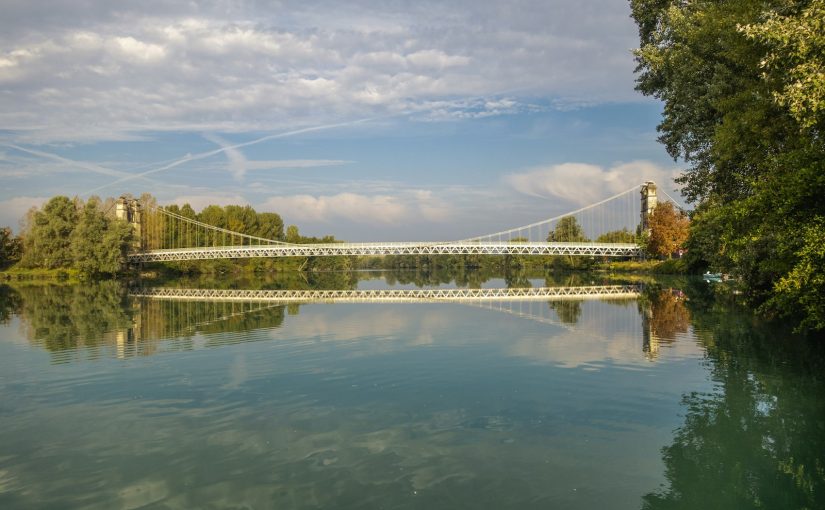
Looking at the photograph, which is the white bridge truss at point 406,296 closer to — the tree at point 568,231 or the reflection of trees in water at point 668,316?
the reflection of trees in water at point 668,316

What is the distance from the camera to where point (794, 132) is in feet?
48.9

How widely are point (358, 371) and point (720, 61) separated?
1513cm

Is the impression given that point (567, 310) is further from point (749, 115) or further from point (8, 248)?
point (8, 248)

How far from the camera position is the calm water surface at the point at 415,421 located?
305 inches

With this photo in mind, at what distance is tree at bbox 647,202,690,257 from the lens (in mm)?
76688

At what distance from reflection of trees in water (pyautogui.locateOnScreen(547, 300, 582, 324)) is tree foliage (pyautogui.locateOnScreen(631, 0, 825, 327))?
20.8 feet

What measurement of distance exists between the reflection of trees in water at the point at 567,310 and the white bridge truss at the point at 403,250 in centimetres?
5329

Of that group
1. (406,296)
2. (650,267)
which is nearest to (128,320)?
(406,296)

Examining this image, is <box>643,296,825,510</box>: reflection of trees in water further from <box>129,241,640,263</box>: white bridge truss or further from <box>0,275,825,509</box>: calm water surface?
<box>129,241,640,263</box>: white bridge truss

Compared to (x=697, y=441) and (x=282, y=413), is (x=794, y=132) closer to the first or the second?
(x=697, y=441)

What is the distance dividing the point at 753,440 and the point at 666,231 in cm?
7279

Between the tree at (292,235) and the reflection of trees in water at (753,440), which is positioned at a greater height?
the tree at (292,235)

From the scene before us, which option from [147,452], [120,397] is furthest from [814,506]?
[120,397]

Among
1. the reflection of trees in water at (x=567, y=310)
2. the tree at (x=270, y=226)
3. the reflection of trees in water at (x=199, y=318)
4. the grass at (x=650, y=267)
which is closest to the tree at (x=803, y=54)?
the reflection of trees in water at (x=567, y=310)
